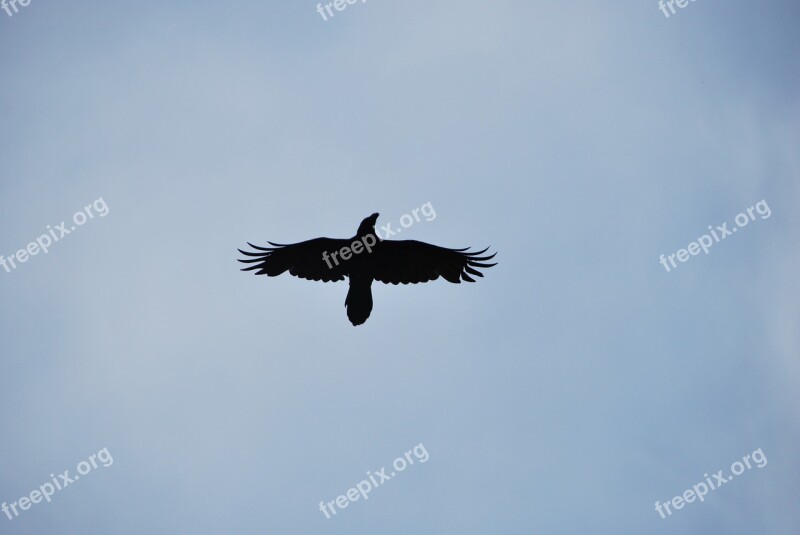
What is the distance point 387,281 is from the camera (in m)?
15.1

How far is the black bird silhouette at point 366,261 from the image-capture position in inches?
583

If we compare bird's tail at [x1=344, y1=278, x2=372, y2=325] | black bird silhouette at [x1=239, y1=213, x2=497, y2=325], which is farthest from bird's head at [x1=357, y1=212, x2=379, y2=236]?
bird's tail at [x1=344, y1=278, x2=372, y2=325]

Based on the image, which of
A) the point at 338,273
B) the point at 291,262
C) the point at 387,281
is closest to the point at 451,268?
the point at 387,281

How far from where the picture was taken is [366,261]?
14.9m

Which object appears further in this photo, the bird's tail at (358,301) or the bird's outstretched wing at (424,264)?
the bird's outstretched wing at (424,264)

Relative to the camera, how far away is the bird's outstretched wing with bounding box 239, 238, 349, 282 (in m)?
15.0

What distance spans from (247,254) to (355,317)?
3154mm

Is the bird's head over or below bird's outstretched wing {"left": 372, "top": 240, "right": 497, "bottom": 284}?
over

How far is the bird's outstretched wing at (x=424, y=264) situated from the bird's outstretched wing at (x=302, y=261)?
0.97 metres

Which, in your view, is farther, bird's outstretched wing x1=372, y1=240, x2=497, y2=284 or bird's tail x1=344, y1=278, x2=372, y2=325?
bird's outstretched wing x1=372, y1=240, x2=497, y2=284

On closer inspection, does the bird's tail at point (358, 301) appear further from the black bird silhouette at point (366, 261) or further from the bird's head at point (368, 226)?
the bird's head at point (368, 226)

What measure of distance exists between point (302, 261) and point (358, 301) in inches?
75.3

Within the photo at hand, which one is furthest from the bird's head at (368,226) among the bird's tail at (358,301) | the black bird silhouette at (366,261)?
the bird's tail at (358,301)

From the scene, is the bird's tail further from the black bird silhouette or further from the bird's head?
the bird's head
